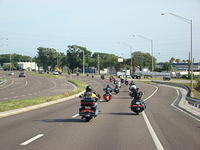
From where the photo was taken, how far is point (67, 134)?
12.5 metres

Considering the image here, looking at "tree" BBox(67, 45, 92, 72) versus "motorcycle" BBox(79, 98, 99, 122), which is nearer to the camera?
"motorcycle" BBox(79, 98, 99, 122)

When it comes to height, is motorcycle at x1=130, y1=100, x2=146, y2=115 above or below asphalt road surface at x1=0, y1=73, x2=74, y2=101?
above

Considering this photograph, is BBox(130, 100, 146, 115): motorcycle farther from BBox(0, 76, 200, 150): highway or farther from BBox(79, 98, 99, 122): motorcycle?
BBox(79, 98, 99, 122): motorcycle

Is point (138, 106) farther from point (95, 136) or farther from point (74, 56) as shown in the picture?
point (74, 56)

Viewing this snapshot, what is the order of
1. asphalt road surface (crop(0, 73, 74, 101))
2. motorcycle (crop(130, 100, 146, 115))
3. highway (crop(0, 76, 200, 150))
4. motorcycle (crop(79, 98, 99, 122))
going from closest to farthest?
highway (crop(0, 76, 200, 150)) < motorcycle (crop(79, 98, 99, 122)) < motorcycle (crop(130, 100, 146, 115)) < asphalt road surface (crop(0, 73, 74, 101))

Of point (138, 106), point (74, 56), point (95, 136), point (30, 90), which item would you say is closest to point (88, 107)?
point (95, 136)

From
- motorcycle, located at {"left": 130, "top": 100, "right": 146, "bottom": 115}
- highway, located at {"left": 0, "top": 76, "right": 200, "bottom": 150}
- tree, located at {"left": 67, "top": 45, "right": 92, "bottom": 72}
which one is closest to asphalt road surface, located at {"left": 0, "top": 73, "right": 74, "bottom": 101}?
motorcycle, located at {"left": 130, "top": 100, "right": 146, "bottom": 115}

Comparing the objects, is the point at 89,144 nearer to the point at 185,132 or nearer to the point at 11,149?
the point at 11,149

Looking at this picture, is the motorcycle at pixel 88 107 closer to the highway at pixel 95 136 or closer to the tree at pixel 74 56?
the highway at pixel 95 136

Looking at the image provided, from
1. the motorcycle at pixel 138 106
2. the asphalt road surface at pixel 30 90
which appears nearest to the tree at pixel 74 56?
the asphalt road surface at pixel 30 90

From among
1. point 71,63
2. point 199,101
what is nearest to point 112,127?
point 199,101

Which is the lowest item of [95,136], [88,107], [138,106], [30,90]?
[30,90]

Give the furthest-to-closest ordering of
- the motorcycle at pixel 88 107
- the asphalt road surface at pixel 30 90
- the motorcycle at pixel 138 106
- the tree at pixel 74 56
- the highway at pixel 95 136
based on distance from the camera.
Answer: the tree at pixel 74 56
the asphalt road surface at pixel 30 90
the motorcycle at pixel 138 106
the motorcycle at pixel 88 107
the highway at pixel 95 136

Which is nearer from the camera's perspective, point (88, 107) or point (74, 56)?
point (88, 107)
